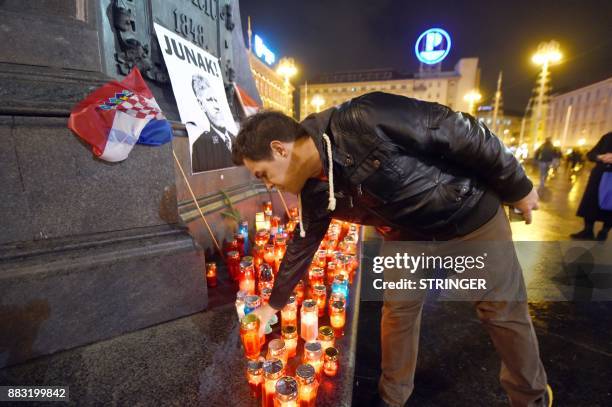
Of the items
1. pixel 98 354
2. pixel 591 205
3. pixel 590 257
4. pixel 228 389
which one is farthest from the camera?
pixel 591 205

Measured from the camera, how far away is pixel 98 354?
2.13 metres

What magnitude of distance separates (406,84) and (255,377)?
7166 centimetres

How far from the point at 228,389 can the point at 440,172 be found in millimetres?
1759

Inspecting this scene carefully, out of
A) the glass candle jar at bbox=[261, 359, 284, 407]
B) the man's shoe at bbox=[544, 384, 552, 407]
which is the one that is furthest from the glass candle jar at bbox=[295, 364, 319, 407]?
the man's shoe at bbox=[544, 384, 552, 407]

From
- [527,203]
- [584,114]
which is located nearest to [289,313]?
[527,203]

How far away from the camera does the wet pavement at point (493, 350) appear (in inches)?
82.1

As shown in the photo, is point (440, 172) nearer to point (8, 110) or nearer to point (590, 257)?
point (8, 110)

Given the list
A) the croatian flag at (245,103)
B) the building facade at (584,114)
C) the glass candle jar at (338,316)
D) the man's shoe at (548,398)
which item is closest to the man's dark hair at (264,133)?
the glass candle jar at (338,316)

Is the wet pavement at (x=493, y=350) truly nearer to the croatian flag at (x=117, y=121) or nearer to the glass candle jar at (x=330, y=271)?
the glass candle jar at (x=330, y=271)

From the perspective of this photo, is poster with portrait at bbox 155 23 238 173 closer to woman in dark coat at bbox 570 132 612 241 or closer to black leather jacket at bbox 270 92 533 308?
black leather jacket at bbox 270 92 533 308

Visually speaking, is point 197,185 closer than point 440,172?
No

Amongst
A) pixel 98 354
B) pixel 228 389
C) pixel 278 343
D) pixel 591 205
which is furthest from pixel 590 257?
pixel 98 354

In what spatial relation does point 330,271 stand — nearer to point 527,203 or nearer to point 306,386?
point 306,386

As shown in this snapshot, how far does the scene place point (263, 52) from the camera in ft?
130
